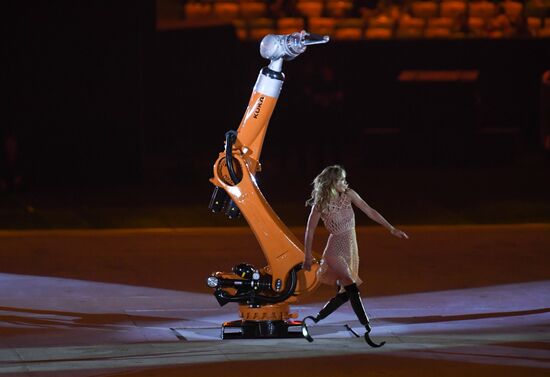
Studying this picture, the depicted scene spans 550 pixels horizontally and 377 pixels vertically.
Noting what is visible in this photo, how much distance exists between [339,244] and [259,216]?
25.7 inches

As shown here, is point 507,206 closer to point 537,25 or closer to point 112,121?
point 112,121

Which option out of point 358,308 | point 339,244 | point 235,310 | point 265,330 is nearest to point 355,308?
point 358,308

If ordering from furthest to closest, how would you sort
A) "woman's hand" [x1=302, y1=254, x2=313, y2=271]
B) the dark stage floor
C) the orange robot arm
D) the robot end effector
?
the orange robot arm < "woman's hand" [x1=302, y1=254, x2=313, y2=271] < the robot end effector < the dark stage floor

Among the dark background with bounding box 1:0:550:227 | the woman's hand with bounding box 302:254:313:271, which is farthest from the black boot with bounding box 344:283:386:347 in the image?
the dark background with bounding box 1:0:550:227

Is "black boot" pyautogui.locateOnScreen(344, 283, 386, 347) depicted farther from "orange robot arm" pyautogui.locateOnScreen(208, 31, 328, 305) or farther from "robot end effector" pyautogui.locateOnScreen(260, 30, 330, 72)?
"robot end effector" pyautogui.locateOnScreen(260, 30, 330, 72)

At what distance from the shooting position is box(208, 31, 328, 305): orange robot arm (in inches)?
397

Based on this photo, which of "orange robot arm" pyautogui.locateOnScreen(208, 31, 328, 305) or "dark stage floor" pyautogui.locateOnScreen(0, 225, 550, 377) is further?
"orange robot arm" pyautogui.locateOnScreen(208, 31, 328, 305)

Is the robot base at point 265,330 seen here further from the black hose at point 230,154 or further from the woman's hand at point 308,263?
the black hose at point 230,154

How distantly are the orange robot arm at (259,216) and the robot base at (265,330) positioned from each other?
18cm

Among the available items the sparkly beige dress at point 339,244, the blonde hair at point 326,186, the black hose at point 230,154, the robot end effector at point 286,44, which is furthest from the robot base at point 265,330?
the robot end effector at point 286,44

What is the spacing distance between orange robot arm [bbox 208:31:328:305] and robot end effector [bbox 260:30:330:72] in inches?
0.6

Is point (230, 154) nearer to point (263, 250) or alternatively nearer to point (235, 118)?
point (263, 250)

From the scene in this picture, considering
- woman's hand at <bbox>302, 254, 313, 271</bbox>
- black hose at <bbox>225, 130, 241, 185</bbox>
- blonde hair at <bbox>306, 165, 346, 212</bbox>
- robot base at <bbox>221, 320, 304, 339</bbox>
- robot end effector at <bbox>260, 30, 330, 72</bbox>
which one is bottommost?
robot base at <bbox>221, 320, 304, 339</bbox>

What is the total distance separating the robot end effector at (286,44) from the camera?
9852 mm
